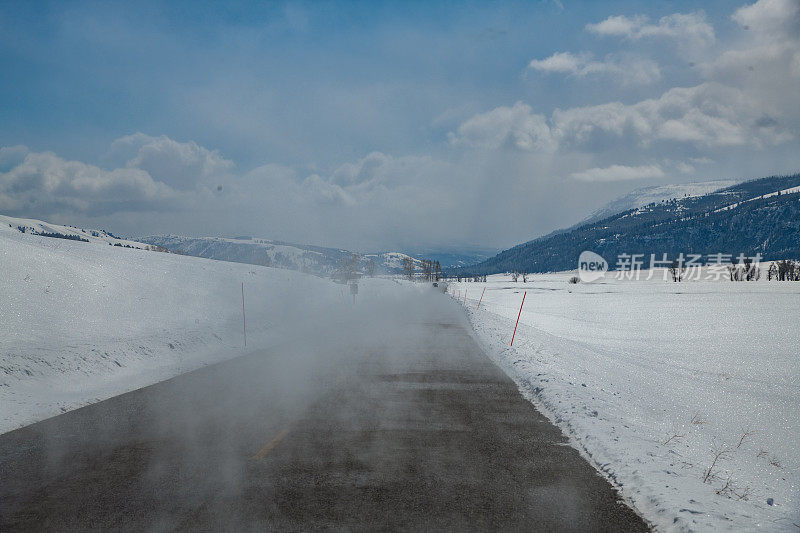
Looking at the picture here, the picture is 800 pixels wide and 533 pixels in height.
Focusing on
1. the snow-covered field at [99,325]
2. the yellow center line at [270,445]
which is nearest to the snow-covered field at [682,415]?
the yellow center line at [270,445]

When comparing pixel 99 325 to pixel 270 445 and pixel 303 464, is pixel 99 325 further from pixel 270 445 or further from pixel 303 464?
pixel 303 464

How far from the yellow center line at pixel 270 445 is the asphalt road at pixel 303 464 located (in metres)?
0.03

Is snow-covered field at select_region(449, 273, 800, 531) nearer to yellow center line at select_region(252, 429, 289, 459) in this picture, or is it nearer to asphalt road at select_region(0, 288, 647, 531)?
asphalt road at select_region(0, 288, 647, 531)

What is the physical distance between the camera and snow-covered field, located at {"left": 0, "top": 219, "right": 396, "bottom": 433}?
32.0 feet

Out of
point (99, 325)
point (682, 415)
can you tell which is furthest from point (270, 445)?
→ point (99, 325)

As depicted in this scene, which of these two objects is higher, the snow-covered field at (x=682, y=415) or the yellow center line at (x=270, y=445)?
the yellow center line at (x=270, y=445)

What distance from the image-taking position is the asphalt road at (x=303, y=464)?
4375mm

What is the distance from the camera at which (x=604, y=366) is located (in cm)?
1539

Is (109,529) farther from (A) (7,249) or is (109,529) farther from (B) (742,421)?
(A) (7,249)

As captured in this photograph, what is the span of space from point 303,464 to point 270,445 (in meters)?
0.84

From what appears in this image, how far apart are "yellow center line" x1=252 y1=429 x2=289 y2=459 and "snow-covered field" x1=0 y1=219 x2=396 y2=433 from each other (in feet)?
13.8

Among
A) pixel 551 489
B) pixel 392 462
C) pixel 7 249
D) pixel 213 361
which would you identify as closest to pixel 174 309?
pixel 7 249

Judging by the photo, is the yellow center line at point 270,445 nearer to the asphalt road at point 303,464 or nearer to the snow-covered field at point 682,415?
the asphalt road at point 303,464

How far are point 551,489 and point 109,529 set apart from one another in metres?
4.14
